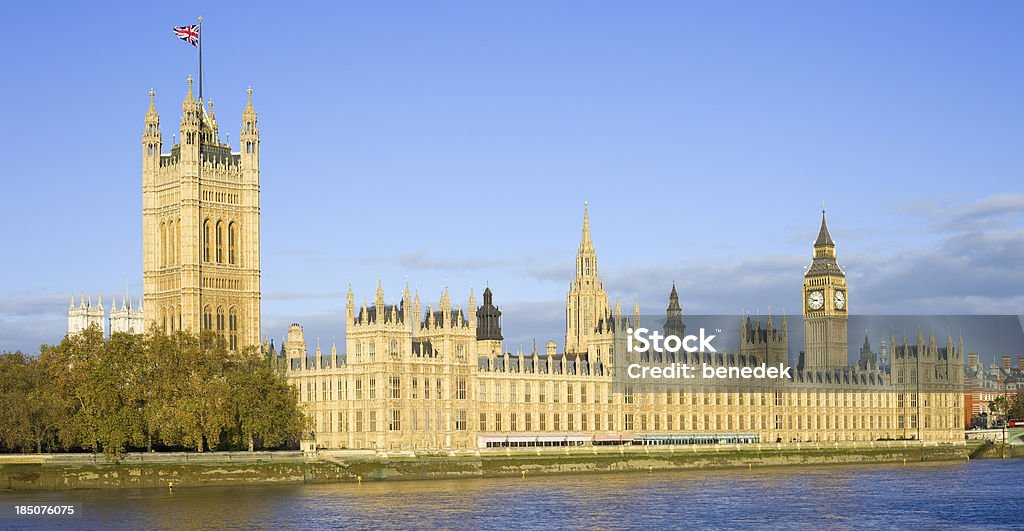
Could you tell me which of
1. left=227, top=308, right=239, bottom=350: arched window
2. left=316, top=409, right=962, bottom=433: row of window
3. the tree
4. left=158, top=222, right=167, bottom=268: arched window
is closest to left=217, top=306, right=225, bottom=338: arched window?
left=227, top=308, right=239, bottom=350: arched window

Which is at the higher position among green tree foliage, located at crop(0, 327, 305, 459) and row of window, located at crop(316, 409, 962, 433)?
green tree foliage, located at crop(0, 327, 305, 459)

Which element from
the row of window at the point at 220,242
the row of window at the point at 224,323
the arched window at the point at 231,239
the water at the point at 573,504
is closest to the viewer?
the water at the point at 573,504

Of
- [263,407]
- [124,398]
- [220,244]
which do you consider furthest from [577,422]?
[124,398]

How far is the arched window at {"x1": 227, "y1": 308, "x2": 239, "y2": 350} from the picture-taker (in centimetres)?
16800

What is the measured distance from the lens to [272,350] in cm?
16350

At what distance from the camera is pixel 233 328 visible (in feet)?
555

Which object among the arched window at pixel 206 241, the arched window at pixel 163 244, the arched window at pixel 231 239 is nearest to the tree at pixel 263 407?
the arched window at pixel 206 241

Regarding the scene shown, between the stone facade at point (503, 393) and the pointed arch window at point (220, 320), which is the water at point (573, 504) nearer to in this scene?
the stone facade at point (503, 393)

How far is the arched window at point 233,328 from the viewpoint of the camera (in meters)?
168

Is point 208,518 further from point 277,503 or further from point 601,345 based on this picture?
point 601,345

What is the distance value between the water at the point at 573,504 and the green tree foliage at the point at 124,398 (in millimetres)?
6146

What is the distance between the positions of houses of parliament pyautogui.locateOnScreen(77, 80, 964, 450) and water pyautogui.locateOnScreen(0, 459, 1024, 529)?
17.4m

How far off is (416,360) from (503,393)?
14.6 metres

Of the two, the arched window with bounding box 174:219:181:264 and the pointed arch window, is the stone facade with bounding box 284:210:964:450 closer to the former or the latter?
the pointed arch window
